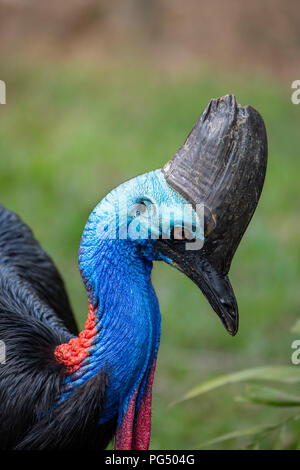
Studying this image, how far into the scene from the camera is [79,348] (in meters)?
2.07

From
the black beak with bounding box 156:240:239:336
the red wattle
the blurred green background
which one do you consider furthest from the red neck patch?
the blurred green background

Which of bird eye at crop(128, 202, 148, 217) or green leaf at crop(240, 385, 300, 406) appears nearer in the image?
bird eye at crop(128, 202, 148, 217)

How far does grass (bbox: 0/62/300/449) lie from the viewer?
4051mm

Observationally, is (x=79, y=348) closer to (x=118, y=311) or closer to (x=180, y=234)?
(x=118, y=311)

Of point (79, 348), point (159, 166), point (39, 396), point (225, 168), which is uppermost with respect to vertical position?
point (159, 166)

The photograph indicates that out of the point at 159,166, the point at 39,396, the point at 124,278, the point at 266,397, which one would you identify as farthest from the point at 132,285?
the point at 159,166

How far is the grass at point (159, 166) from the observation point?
4.05 m

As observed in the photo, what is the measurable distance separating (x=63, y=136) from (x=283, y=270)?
253 cm

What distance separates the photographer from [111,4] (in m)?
8.25

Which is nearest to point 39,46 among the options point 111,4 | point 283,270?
point 111,4

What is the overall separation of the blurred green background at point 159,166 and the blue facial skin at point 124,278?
1.48 meters

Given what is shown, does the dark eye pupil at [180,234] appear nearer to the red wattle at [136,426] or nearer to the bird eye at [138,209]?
the bird eye at [138,209]

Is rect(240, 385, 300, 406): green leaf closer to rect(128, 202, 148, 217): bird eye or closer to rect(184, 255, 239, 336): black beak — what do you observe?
rect(184, 255, 239, 336): black beak

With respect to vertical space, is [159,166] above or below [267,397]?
above
